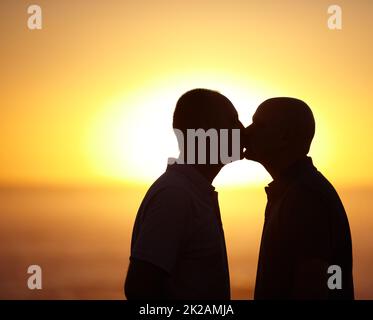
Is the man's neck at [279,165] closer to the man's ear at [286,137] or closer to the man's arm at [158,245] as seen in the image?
the man's ear at [286,137]

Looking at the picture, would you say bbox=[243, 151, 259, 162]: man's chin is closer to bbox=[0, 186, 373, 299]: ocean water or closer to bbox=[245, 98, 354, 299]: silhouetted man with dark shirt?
bbox=[245, 98, 354, 299]: silhouetted man with dark shirt

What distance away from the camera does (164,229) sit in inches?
102

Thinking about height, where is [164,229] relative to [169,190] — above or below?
below

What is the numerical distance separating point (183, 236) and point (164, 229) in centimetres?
8

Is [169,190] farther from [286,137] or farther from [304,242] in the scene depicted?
[286,137]

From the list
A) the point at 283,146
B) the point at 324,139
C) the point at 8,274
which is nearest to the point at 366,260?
the point at 324,139

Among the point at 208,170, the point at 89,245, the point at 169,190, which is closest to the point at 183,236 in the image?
the point at 169,190

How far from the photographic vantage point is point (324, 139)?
13.3 meters

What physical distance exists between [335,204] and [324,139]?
→ 10.5 metres

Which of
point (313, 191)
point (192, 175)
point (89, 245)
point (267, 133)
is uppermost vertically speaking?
point (267, 133)

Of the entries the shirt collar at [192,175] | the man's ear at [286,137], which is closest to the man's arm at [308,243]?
the man's ear at [286,137]

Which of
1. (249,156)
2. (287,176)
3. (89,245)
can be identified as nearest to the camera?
(287,176)
